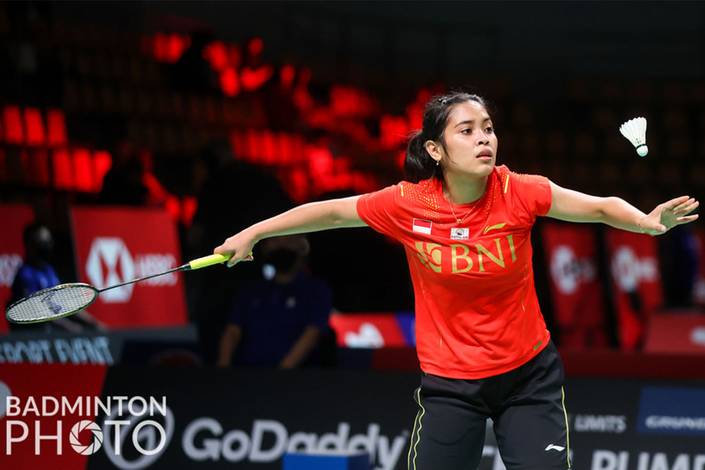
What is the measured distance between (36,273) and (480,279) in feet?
14.5

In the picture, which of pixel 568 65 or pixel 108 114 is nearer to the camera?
pixel 108 114

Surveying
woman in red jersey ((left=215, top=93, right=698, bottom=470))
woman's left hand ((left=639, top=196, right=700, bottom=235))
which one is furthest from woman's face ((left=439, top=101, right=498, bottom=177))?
woman's left hand ((left=639, top=196, right=700, bottom=235))

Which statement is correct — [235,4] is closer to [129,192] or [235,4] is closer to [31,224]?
[129,192]

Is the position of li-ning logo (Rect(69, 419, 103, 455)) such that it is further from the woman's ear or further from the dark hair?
the woman's ear

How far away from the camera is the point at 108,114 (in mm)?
12883

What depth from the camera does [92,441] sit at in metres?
5.59

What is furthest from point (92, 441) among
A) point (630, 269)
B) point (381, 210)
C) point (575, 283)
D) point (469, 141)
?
point (630, 269)

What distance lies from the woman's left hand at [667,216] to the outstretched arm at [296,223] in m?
1.00

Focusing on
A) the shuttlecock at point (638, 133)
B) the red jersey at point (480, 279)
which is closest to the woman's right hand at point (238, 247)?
the red jersey at point (480, 279)

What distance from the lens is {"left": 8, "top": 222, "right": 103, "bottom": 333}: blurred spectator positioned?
7.48 meters

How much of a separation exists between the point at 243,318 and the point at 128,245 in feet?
8.37

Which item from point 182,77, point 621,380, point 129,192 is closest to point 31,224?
point 129,192

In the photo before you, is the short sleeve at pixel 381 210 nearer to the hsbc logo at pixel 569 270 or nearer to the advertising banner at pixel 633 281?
the advertising banner at pixel 633 281

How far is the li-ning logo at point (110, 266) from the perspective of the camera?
852cm
